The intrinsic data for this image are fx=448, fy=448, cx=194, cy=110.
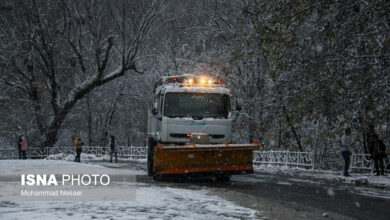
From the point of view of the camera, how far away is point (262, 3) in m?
13.8

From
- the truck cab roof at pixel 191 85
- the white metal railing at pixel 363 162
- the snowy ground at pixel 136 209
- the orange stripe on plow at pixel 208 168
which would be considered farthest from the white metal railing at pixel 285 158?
the snowy ground at pixel 136 209

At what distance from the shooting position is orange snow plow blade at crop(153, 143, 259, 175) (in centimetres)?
1324

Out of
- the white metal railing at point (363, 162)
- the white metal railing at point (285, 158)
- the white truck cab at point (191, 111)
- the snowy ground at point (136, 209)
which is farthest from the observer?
the white metal railing at point (285, 158)

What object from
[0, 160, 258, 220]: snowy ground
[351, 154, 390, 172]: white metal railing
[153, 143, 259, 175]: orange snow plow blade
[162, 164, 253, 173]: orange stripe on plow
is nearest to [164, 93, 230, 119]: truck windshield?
[153, 143, 259, 175]: orange snow plow blade

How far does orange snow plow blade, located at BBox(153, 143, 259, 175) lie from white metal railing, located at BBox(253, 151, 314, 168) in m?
10.2

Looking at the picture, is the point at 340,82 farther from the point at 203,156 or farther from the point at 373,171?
A: the point at 373,171

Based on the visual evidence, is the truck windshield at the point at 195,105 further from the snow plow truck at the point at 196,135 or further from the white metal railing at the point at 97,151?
the white metal railing at the point at 97,151

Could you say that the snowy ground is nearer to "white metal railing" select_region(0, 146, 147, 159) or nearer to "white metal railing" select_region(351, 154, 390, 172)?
"white metal railing" select_region(351, 154, 390, 172)

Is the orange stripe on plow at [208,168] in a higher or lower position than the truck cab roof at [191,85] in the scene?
lower

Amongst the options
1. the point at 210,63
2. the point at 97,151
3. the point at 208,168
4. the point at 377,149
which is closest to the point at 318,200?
the point at 208,168

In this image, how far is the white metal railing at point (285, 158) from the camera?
77.3 ft

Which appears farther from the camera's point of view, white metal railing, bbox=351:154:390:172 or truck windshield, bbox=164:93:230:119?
white metal railing, bbox=351:154:390:172

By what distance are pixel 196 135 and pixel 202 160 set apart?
2.58ft

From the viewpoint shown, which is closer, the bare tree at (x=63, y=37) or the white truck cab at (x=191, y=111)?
the white truck cab at (x=191, y=111)
